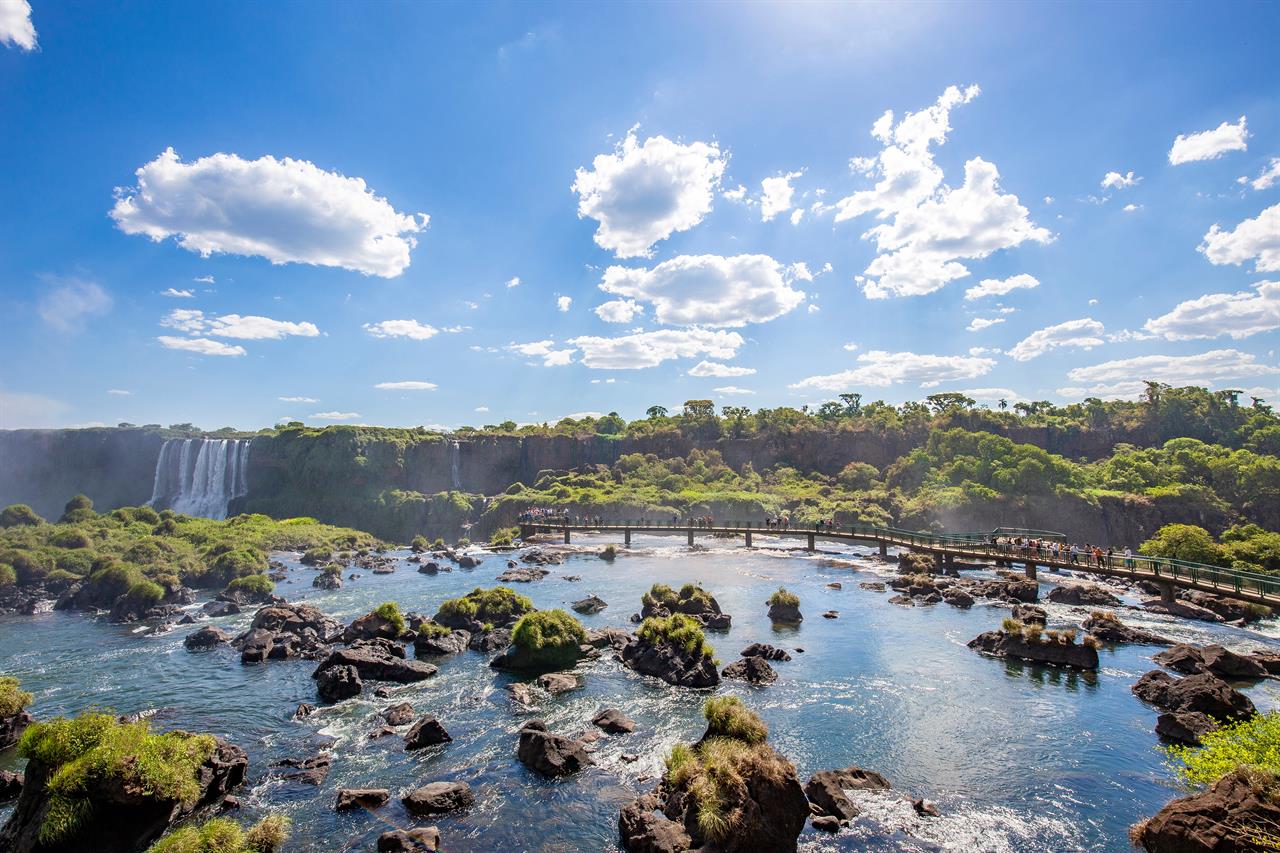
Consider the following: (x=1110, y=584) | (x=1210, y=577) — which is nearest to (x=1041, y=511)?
(x=1110, y=584)

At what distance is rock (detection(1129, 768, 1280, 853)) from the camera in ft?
43.0

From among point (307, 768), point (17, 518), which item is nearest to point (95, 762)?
point (307, 768)

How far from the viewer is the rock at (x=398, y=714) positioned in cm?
2580

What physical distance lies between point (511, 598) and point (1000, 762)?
30564mm

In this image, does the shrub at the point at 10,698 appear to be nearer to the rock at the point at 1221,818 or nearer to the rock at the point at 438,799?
the rock at the point at 438,799

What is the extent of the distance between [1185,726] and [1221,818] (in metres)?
13.4

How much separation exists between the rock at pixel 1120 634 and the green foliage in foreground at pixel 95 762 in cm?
4675

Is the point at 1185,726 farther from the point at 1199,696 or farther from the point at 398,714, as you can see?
the point at 398,714

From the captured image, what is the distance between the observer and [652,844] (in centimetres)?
1638

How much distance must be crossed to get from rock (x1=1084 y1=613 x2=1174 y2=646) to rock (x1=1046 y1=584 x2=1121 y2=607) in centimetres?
787

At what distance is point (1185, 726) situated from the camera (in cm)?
2384

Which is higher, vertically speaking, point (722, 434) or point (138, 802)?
point (722, 434)

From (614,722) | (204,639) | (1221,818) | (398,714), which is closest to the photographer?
(1221,818)

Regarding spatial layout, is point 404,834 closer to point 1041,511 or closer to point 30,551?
point 30,551
